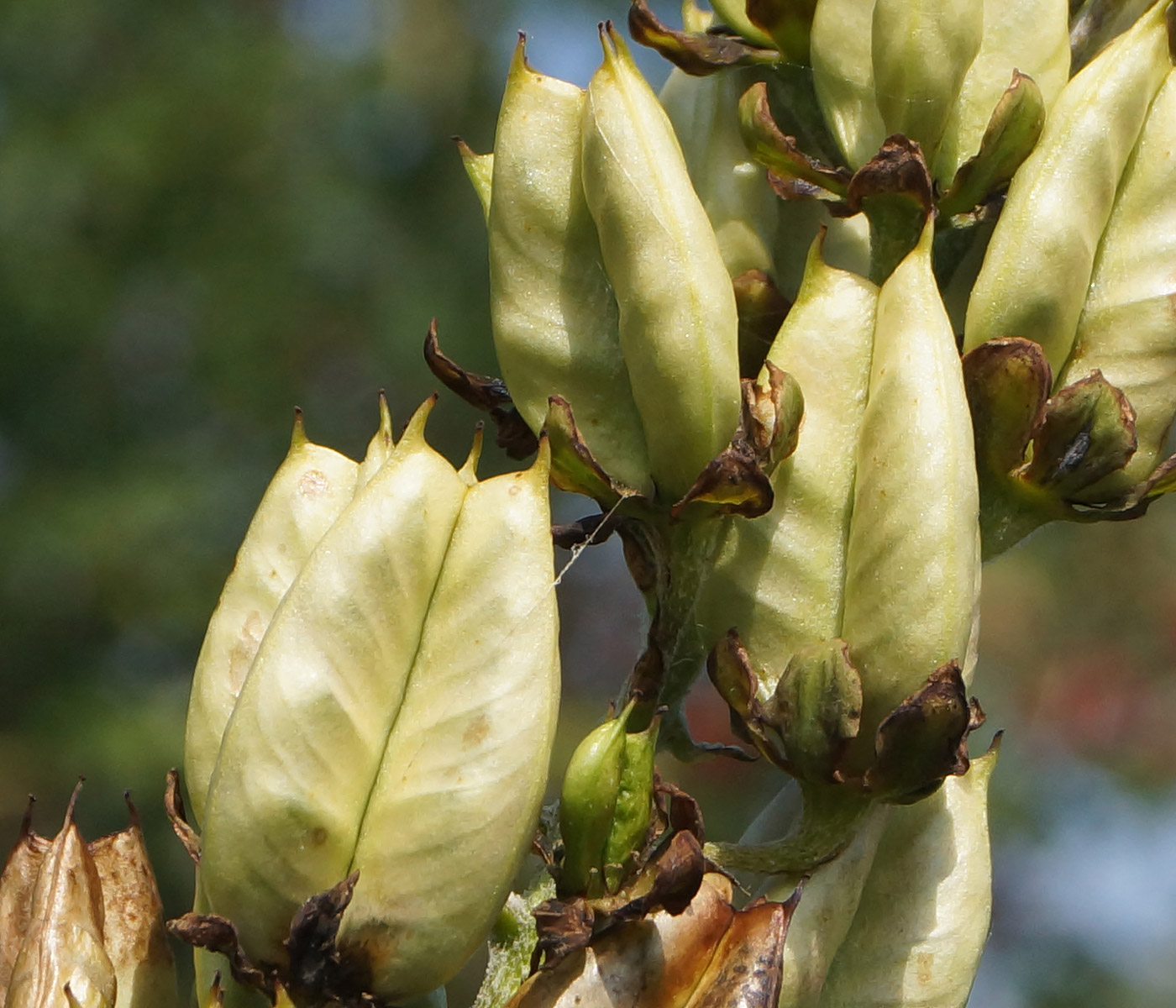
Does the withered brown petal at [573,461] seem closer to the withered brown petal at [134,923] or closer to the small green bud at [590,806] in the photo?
the small green bud at [590,806]

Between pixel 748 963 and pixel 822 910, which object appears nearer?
pixel 748 963

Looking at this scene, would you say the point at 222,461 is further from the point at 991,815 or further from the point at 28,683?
the point at 991,815

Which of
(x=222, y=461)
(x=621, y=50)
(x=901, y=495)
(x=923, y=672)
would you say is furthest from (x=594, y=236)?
(x=222, y=461)

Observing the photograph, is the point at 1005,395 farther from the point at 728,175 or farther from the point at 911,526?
the point at 728,175

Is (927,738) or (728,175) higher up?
(728,175)

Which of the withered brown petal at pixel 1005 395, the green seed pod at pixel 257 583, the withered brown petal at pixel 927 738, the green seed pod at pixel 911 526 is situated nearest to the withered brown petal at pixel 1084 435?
the withered brown petal at pixel 1005 395

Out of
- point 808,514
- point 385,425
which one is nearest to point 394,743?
point 385,425

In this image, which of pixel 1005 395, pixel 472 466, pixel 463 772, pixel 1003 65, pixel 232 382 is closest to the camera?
pixel 463 772

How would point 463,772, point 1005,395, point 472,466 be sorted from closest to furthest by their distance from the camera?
1. point 463,772
2. point 472,466
3. point 1005,395
